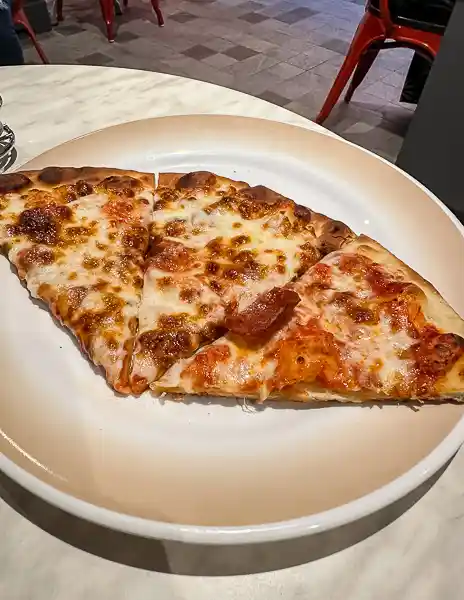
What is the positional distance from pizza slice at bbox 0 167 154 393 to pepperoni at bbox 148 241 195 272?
0.04 m

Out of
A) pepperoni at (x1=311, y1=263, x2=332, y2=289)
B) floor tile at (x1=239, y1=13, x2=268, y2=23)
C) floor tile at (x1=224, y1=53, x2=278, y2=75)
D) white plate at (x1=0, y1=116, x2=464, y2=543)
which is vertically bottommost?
floor tile at (x1=224, y1=53, x2=278, y2=75)

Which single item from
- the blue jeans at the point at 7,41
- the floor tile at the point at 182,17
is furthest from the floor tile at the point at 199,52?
the blue jeans at the point at 7,41

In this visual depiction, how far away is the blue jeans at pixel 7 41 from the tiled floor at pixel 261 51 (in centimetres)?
146

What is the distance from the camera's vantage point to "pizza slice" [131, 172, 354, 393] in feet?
3.51

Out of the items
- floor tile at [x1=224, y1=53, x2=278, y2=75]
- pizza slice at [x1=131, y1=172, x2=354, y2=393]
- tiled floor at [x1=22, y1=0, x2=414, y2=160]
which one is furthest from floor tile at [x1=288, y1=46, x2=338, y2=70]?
pizza slice at [x1=131, y1=172, x2=354, y2=393]

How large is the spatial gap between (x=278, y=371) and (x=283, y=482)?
0.20 m

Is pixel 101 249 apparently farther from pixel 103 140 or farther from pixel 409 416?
pixel 409 416

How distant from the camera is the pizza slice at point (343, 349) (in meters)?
0.96

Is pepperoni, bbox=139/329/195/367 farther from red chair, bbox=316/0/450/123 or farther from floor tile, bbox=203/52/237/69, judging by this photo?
floor tile, bbox=203/52/237/69

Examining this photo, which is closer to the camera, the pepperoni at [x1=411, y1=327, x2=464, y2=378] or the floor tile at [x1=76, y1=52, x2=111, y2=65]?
the pepperoni at [x1=411, y1=327, x2=464, y2=378]

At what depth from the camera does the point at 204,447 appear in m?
0.90

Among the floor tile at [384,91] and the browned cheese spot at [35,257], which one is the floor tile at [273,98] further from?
the browned cheese spot at [35,257]

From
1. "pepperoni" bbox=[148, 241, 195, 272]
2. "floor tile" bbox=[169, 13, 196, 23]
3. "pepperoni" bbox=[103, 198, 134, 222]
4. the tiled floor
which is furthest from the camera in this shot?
"floor tile" bbox=[169, 13, 196, 23]

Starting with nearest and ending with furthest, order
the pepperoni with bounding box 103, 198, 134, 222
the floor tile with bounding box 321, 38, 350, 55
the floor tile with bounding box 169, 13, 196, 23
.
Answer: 1. the pepperoni with bounding box 103, 198, 134, 222
2. the floor tile with bounding box 321, 38, 350, 55
3. the floor tile with bounding box 169, 13, 196, 23
